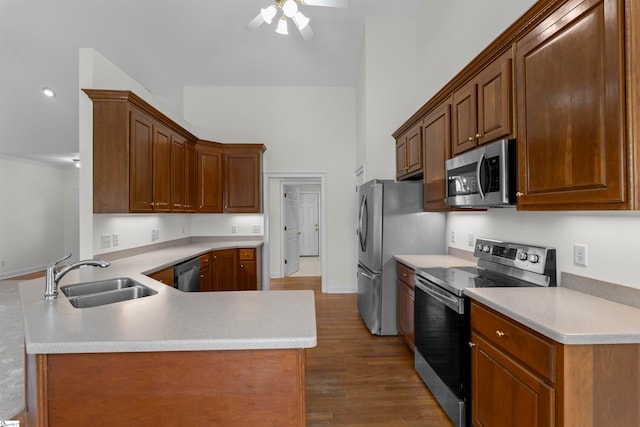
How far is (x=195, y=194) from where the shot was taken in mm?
4566

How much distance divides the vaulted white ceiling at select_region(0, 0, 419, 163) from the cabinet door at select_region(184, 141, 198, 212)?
1.43 m

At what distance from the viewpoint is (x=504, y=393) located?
5.17ft

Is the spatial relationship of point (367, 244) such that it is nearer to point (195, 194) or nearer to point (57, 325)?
point (195, 194)

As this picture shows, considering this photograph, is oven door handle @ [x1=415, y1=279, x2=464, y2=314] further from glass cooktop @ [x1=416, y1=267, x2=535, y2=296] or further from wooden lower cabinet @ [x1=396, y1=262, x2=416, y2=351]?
wooden lower cabinet @ [x1=396, y1=262, x2=416, y2=351]

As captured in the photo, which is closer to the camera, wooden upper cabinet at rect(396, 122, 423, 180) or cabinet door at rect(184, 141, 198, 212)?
wooden upper cabinet at rect(396, 122, 423, 180)

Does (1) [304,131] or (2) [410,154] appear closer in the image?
(2) [410,154]

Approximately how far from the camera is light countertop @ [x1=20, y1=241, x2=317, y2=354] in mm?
1159

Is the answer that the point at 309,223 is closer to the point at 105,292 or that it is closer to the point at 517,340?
the point at 105,292

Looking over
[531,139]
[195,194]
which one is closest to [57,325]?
[531,139]

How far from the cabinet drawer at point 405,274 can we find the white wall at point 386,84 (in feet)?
4.67

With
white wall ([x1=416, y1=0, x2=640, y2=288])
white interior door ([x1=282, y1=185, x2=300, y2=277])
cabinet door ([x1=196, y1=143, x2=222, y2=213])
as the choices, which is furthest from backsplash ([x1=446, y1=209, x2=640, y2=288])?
white interior door ([x1=282, y1=185, x2=300, y2=277])

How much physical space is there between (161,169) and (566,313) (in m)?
3.54

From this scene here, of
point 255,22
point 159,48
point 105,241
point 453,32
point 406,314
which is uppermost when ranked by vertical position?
point 159,48

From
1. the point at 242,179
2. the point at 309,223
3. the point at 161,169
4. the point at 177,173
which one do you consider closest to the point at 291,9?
the point at 161,169
